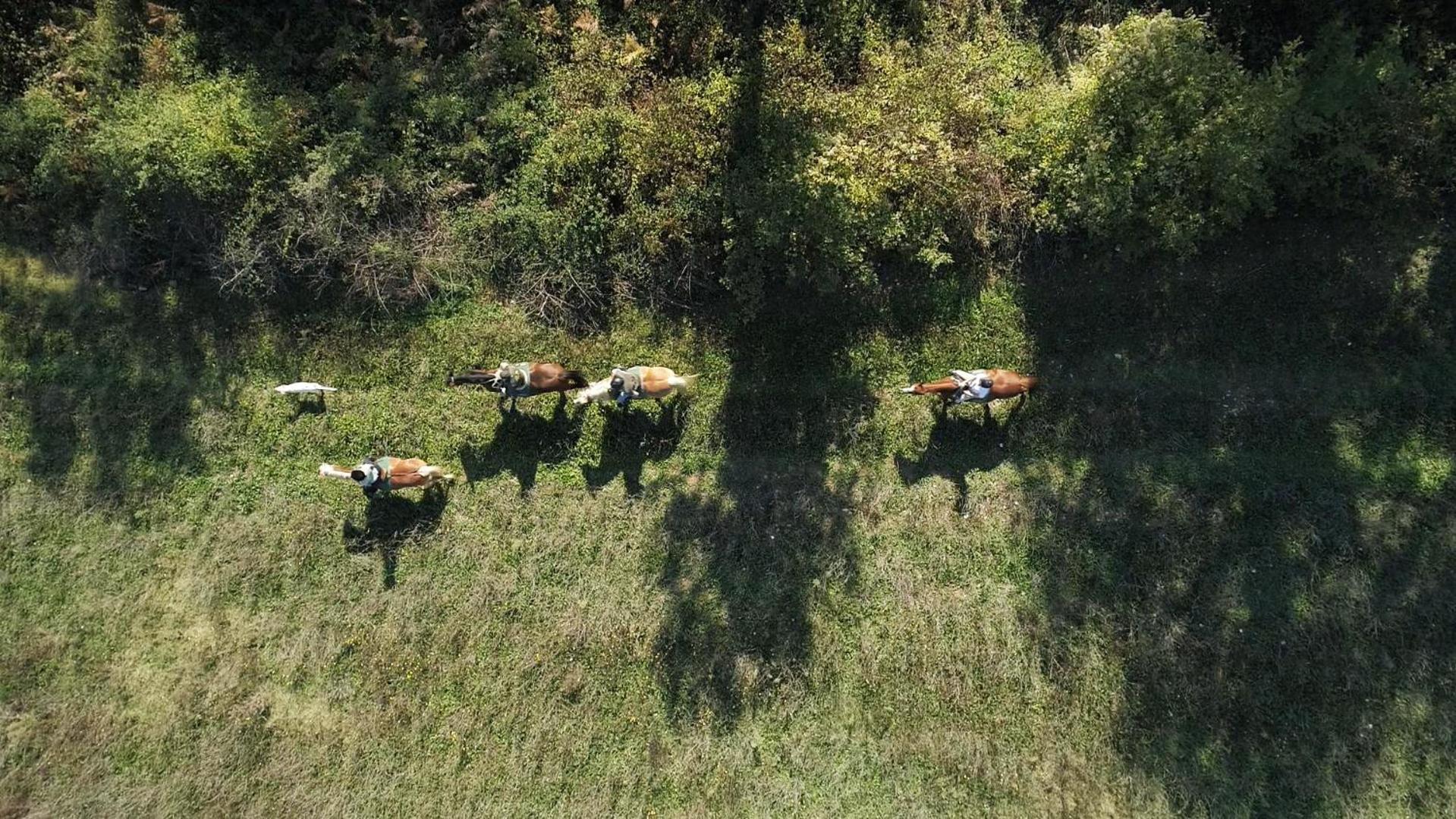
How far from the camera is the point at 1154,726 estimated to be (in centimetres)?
1098

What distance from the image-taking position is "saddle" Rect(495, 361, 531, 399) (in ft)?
35.3

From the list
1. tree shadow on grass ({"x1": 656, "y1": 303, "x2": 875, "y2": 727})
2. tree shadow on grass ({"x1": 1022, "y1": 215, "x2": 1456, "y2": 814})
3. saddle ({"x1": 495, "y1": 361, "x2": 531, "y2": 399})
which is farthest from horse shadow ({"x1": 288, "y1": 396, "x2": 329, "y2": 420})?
tree shadow on grass ({"x1": 1022, "y1": 215, "x2": 1456, "y2": 814})

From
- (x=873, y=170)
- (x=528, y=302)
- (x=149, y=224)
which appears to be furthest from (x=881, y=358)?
(x=149, y=224)

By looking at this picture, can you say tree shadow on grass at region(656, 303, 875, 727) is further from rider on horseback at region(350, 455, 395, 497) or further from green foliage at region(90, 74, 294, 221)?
green foliage at region(90, 74, 294, 221)

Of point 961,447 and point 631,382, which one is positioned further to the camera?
point 961,447

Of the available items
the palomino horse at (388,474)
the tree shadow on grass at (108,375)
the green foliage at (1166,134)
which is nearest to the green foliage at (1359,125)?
the green foliage at (1166,134)

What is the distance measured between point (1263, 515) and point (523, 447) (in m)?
11.5

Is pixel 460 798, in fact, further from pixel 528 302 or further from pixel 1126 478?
pixel 1126 478

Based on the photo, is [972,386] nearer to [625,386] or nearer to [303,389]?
[625,386]

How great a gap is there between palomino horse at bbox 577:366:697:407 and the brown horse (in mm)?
3676

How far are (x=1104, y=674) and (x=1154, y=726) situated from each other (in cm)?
102

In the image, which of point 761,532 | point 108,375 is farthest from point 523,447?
point 108,375

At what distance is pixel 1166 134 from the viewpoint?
10.3 metres

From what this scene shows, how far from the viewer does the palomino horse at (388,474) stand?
35.1ft
